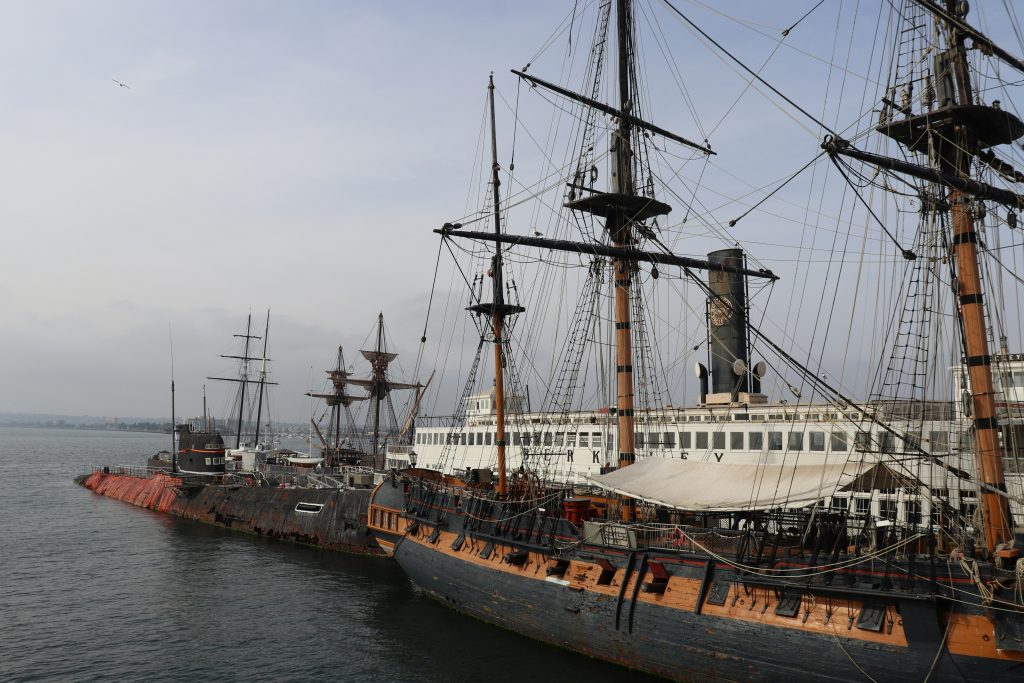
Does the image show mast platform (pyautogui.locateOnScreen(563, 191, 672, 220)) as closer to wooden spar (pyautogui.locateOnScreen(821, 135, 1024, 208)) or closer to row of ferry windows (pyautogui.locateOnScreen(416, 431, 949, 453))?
row of ferry windows (pyautogui.locateOnScreen(416, 431, 949, 453))

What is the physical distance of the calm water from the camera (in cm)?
1997

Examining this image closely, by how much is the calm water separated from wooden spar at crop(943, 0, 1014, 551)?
9500mm

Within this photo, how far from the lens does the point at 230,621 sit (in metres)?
24.8

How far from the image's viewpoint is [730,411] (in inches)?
1146

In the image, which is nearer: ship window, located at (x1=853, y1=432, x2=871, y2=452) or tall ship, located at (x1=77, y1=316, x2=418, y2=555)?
ship window, located at (x1=853, y1=432, x2=871, y2=452)

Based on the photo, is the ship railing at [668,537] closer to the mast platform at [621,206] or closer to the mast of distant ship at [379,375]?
the mast platform at [621,206]

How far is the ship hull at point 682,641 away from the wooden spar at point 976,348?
2833mm

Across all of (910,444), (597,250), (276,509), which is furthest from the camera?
(276,509)

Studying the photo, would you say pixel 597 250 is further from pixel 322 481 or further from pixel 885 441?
pixel 322 481

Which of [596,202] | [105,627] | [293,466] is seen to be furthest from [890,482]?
[293,466]

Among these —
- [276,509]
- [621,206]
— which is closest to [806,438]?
[621,206]

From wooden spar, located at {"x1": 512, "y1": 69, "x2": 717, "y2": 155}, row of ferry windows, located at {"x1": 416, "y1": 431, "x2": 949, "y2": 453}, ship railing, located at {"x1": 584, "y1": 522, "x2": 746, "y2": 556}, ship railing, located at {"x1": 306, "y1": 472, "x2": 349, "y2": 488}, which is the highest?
wooden spar, located at {"x1": 512, "y1": 69, "x2": 717, "y2": 155}

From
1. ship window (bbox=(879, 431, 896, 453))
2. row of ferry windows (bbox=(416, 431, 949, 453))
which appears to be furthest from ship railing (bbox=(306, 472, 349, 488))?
ship window (bbox=(879, 431, 896, 453))

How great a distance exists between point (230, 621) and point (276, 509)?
2000cm
